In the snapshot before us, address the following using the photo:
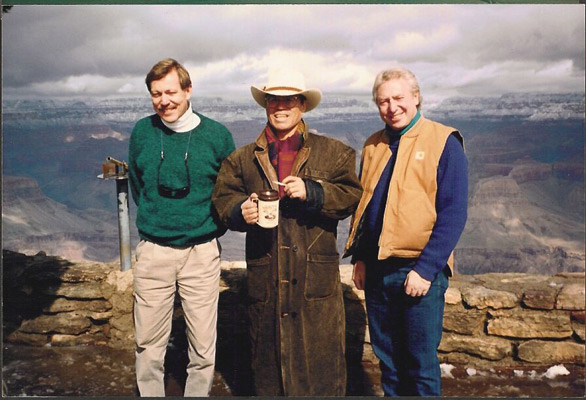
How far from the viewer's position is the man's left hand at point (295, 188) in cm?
257

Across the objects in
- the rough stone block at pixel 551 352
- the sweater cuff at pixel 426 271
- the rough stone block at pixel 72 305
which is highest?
the sweater cuff at pixel 426 271

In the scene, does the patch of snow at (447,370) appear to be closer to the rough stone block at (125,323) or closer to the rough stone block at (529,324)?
the rough stone block at (529,324)

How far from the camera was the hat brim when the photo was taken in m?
2.66

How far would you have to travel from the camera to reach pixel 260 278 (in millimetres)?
2830

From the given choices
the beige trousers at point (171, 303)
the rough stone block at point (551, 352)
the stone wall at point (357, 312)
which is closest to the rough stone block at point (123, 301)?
the stone wall at point (357, 312)

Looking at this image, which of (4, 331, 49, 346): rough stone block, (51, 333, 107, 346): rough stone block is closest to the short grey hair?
(51, 333, 107, 346): rough stone block

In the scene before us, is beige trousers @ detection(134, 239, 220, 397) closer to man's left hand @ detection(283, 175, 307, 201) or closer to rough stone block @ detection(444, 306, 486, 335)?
man's left hand @ detection(283, 175, 307, 201)

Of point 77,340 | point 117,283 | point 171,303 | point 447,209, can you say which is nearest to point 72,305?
point 77,340

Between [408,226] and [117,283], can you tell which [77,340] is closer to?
[117,283]

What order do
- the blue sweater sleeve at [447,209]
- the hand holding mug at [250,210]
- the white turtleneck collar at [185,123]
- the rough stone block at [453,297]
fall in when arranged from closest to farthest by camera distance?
the blue sweater sleeve at [447,209] < the hand holding mug at [250,210] < the white turtleneck collar at [185,123] < the rough stone block at [453,297]

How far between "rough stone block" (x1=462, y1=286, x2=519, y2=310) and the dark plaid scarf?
6.29 feet

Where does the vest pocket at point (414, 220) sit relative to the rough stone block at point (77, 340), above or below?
above

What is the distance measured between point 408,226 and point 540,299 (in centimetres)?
189

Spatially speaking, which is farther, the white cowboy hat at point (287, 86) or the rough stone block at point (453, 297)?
the rough stone block at point (453, 297)
